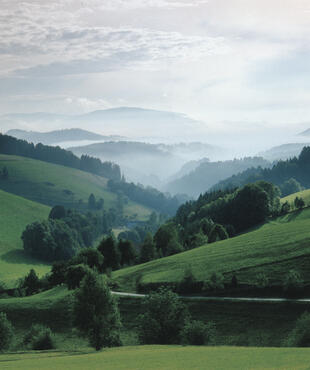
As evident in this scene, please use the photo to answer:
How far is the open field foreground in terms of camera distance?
34.6m

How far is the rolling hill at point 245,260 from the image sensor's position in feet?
264

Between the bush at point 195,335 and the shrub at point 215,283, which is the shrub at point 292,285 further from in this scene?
the bush at point 195,335

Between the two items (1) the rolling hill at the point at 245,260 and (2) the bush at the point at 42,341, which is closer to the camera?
(2) the bush at the point at 42,341

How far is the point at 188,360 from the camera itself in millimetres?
38812

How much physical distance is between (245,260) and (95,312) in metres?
39.1

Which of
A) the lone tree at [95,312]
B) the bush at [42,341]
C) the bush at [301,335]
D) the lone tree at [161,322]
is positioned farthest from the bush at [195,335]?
the bush at [42,341]

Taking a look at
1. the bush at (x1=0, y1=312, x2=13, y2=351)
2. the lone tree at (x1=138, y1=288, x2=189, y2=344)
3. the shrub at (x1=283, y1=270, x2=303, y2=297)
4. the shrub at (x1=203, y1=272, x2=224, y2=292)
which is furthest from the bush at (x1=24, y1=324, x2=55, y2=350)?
the shrub at (x1=283, y1=270, x2=303, y2=297)

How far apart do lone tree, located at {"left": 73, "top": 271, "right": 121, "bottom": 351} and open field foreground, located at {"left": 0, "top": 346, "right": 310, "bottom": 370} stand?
12.0 metres

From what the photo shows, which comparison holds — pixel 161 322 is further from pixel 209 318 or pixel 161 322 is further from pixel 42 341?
pixel 42 341

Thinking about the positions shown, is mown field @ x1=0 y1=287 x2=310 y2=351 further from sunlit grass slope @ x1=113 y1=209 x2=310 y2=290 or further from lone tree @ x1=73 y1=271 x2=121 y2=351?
sunlit grass slope @ x1=113 y1=209 x2=310 y2=290

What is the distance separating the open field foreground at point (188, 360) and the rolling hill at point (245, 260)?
3608 centimetres

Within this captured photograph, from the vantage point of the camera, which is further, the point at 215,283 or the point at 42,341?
the point at 215,283

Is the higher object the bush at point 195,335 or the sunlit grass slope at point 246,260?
the sunlit grass slope at point 246,260

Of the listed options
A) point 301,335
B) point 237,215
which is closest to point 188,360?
point 301,335
